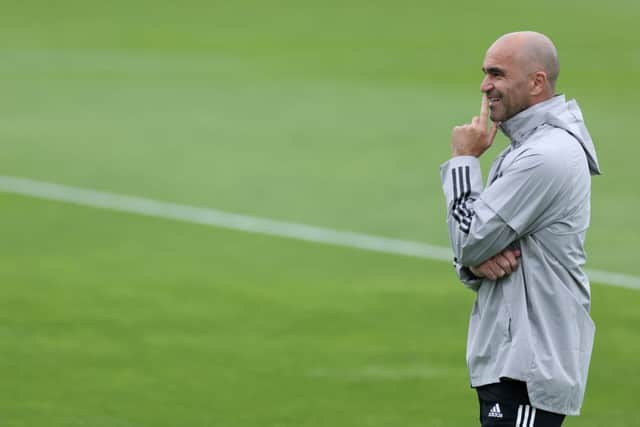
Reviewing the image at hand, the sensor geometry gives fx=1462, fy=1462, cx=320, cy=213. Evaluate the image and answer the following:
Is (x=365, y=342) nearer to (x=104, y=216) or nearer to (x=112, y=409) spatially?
(x=112, y=409)

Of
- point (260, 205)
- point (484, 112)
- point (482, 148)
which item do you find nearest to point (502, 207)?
point (482, 148)

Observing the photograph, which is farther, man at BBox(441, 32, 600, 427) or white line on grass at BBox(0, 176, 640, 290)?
white line on grass at BBox(0, 176, 640, 290)

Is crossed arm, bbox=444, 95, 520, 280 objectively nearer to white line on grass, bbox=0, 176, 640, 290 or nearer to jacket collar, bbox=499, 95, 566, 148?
jacket collar, bbox=499, 95, 566, 148

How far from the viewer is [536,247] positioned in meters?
5.82

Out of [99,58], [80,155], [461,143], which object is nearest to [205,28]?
[99,58]

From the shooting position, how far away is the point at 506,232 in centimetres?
576

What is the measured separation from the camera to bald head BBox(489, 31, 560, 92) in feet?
19.4

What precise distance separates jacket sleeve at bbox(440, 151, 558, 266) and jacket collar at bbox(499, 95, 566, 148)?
0.59 feet

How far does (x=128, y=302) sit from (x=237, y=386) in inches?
88.8

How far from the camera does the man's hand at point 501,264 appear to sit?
229 inches

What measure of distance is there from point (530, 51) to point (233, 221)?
902 cm

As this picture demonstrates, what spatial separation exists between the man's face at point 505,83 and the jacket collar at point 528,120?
0.03 m

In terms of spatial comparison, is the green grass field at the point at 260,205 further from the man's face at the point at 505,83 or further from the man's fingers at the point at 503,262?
the man's face at the point at 505,83

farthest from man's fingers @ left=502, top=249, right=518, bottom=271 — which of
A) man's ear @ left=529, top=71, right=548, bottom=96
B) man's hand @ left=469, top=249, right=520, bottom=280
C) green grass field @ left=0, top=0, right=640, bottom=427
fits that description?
green grass field @ left=0, top=0, right=640, bottom=427
